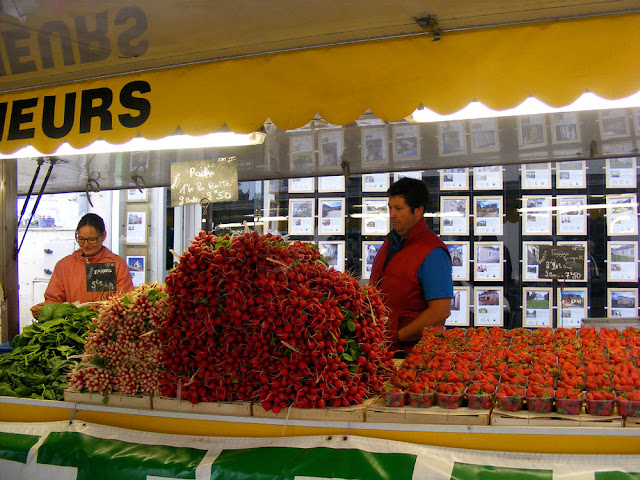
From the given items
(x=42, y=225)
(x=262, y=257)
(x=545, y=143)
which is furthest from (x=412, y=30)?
(x=42, y=225)

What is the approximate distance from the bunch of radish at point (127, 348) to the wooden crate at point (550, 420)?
1.44m

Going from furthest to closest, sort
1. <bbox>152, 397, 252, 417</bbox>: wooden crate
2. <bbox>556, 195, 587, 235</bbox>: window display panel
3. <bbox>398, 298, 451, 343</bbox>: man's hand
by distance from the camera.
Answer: <bbox>556, 195, 587, 235</bbox>: window display panel < <bbox>398, 298, 451, 343</bbox>: man's hand < <bbox>152, 397, 252, 417</bbox>: wooden crate

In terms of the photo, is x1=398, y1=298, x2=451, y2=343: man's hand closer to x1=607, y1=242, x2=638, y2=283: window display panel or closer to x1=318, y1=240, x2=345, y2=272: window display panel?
x1=318, y1=240, x2=345, y2=272: window display panel

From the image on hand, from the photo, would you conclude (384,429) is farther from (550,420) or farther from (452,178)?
(452,178)

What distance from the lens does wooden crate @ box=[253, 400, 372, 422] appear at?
2127 mm

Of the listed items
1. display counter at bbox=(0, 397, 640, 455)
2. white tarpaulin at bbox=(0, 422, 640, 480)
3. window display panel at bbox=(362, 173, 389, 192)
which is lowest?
white tarpaulin at bbox=(0, 422, 640, 480)

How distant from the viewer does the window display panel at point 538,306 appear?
6.07 meters

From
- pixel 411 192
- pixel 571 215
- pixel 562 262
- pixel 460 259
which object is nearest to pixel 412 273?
pixel 411 192

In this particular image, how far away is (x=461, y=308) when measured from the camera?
20.4ft

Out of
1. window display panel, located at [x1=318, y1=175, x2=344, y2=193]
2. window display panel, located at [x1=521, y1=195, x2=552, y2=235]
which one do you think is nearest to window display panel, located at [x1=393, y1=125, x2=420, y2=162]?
window display panel, located at [x1=318, y1=175, x2=344, y2=193]

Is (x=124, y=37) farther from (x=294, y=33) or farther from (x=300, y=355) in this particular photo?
(x=300, y=355)

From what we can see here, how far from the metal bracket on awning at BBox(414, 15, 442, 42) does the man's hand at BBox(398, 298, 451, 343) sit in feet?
5.19

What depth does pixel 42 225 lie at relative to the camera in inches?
342

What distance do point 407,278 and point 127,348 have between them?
182 centimetres
